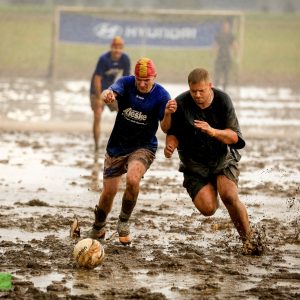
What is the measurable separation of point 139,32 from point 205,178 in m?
22.6

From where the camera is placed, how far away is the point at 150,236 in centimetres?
1100

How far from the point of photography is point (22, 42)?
44.2m

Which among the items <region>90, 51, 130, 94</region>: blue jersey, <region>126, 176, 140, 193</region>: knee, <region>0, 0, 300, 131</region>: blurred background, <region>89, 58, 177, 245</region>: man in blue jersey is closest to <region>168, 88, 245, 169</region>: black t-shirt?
<region>89, 58, 177, 245</region>: man in blue jersey

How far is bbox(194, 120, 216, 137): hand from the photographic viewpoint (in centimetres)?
978

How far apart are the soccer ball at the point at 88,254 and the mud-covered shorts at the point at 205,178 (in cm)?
139

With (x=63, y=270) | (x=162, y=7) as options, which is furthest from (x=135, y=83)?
(x=162, y=7)

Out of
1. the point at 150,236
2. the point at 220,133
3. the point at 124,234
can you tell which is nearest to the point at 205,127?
the point at 220,133

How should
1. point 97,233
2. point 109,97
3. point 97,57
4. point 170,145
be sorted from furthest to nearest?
point 97,57, point 97,233, point 109,97, point 170,145

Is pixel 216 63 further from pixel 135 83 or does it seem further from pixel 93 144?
pixel 135 83

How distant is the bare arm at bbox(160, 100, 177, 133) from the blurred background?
547 inches

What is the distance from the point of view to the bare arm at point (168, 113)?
10000 mm

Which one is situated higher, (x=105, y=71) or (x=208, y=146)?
(x=105, y=71)

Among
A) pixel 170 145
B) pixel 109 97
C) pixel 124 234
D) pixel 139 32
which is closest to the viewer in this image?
pixel 170 145

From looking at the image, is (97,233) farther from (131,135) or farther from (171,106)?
(171,106)
